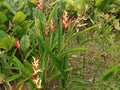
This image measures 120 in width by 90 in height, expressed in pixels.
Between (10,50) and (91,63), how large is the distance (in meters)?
0.78

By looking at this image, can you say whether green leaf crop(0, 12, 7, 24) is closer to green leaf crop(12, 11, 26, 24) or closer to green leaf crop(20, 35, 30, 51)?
green leaf crop(12, 11, 26, 24)

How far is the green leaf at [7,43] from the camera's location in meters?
2.34

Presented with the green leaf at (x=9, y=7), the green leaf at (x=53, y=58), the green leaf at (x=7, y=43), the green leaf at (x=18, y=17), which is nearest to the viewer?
the green leaf at (x=53, y=58)

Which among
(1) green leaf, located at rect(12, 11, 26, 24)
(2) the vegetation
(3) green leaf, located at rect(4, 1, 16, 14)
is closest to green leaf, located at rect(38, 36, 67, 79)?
(2) the vegetation

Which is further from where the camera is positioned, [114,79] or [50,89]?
[114,79]

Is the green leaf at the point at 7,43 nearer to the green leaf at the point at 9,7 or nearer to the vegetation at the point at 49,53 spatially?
the vegetation at the point at 49,53

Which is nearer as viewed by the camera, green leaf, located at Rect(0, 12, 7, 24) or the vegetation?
the vegetation

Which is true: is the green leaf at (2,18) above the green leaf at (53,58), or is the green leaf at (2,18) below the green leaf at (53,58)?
above

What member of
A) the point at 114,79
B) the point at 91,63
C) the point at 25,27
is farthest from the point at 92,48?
the point at 25,27

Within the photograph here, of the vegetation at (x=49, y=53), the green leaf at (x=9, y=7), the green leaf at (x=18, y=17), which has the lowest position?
the vegetation at (x=49, y=53)

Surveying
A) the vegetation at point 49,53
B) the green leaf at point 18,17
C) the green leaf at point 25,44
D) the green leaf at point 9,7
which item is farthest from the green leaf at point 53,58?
the green leaf at point 9,7

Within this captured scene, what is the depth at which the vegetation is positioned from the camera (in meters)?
2.13

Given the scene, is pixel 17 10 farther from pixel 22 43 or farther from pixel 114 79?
pixel 114 79

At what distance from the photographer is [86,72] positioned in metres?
2.83
